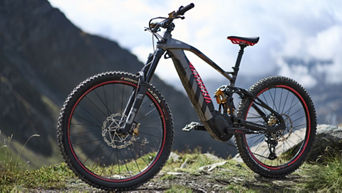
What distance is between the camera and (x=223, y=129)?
199 inches

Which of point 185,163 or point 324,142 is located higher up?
point 324,142

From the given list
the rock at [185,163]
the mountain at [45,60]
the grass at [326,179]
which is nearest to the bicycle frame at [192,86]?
the grass at [326,179]

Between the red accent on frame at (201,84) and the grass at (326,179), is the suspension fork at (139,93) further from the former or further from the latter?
the grass at (326,179)

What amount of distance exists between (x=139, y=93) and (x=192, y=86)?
2.63 feet

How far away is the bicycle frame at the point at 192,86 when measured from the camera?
4.35m

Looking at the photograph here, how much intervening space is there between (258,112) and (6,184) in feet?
11.5

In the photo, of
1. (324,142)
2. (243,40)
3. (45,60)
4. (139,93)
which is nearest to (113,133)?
(139,93)

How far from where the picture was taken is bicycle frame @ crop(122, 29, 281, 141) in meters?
4.35

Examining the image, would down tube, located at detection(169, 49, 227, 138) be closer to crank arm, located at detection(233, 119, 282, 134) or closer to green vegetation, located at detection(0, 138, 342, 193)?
crank arm, located at detection(233, 119, 282, 134)

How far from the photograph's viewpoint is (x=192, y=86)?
482 centimetres

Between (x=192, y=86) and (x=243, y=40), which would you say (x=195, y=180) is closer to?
(x=192, y=86)

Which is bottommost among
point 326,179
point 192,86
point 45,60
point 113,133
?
point 113,133

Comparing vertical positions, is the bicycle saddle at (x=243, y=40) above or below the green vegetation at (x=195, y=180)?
above

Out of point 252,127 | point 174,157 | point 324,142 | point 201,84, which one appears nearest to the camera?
point 201,84
